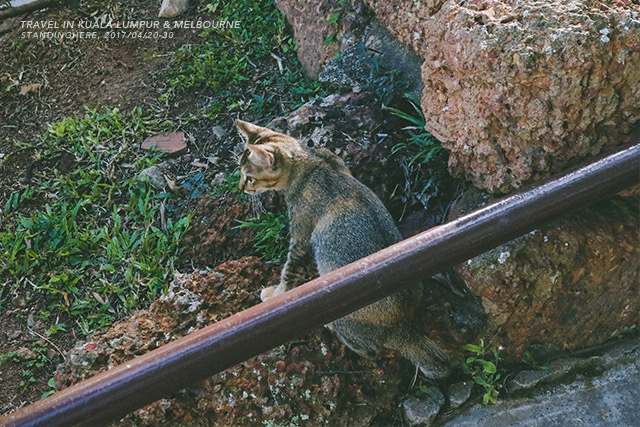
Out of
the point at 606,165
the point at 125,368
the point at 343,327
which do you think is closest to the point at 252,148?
the point at 343,327

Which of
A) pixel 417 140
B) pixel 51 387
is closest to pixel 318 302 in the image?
pixel 417 140

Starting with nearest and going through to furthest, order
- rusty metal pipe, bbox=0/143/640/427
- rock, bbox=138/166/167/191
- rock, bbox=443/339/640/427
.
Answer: rusty metal pipe, bbox=0/143/640/427 < rock, bbox=443/339/640/427 < rock, bbox=138/166/167/191

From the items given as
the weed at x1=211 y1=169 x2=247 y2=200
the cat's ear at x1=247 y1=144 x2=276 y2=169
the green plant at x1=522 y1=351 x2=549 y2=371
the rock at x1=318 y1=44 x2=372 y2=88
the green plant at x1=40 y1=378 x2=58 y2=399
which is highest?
the rock at x1=318 y1=44 x2=372 y2=88

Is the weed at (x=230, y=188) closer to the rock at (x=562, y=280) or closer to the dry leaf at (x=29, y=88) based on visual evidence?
the rock at (x=562, y=280)

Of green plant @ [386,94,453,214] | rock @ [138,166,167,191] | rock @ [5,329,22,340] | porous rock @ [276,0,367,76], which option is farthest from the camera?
porous rock @ [276,0,367,76]

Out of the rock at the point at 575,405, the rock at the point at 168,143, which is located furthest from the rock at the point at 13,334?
the rock at the point at 575,405

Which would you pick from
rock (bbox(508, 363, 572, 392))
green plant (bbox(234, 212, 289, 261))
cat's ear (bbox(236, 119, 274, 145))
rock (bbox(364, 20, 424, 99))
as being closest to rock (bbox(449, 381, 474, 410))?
rock (bbox(508, 363, 572, 392))

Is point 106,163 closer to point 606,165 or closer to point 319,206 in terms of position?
point 319,206

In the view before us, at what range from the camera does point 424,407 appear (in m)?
2.88

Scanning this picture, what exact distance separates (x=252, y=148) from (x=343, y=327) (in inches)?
42.9

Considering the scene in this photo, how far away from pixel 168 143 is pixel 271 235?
1.34m

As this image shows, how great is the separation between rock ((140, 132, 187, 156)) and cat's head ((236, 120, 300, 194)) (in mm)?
1061

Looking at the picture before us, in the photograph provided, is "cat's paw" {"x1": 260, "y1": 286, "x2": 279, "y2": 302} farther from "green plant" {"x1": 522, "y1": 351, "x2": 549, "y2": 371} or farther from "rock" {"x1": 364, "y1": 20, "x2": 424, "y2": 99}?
"rock" {"x1": 364, "y1": 20, "x2": 424, "y2": 99}

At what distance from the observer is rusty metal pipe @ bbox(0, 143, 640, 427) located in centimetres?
205
